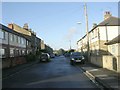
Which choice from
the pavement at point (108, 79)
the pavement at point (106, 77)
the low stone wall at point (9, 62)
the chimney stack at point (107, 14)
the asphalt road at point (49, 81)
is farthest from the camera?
the chimney stack at point (107, 14)

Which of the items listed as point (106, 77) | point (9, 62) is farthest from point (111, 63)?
point (9, 62)

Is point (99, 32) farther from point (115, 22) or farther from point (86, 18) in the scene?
point (86, 18)

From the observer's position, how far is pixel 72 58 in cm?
3538

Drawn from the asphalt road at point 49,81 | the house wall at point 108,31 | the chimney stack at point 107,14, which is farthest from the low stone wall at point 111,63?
the chimney stack at point 107,14

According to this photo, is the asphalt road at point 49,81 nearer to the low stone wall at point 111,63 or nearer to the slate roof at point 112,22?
the low stone wall at point 111,63

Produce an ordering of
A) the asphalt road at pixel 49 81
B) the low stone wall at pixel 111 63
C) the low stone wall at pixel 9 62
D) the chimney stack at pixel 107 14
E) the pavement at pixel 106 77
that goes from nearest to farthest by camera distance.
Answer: the pavement at pixel 106 77, the asphalt road at pixel 49 81, the low stone wall at pixel 111 63, the low stone wall at pixel 9 62, the chimney stack at pixel 107 14

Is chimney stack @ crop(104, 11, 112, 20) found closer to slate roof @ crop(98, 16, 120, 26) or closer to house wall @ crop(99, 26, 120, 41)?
slate roof @ crop(98, 16, 120, 26)

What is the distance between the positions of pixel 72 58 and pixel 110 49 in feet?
22.3

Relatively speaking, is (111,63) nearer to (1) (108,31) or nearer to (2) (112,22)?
(1) (108,31)

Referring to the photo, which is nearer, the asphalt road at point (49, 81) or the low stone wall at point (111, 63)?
the asphalt road at point (49, 81)

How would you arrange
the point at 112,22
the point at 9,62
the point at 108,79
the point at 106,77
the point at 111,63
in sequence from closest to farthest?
the point at 108,79 < the point at 106,77 < the point at 111,63 < the point at 9,62 < the point at 112,22

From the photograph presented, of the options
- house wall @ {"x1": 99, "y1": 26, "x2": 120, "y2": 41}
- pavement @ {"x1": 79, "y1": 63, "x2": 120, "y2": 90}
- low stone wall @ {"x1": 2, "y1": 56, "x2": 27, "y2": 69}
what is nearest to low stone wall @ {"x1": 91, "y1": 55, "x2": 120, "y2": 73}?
pavement @ {"x1": 79, "y1": 63, "x2": 120, "y2": 90}

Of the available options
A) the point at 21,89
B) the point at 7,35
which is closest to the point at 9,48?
the point at 7,35

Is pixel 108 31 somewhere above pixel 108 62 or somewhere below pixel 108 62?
above
